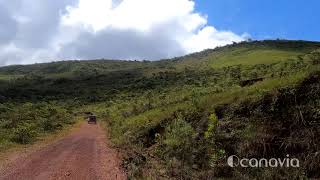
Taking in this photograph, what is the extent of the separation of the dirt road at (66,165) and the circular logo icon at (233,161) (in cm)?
388

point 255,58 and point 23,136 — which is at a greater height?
point 255,58

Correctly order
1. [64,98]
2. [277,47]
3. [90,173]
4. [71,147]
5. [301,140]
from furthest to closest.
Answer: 1. [277,47]
2. [64,98]
3. [71,147]
4. [90,173]
5. [301,140]

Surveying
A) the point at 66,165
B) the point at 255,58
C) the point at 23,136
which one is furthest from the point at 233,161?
the point at 255,58

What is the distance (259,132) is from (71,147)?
14.5m

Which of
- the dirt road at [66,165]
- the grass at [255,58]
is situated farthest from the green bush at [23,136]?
the grass at [255,58]

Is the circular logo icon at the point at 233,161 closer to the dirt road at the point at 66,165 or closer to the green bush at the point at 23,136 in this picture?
the dirt road at the point at 66,165

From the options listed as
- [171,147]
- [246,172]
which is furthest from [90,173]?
[246,172]

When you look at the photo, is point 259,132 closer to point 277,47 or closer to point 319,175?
point 319,175

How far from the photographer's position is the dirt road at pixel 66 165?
17.4m

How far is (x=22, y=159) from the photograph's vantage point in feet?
73.8

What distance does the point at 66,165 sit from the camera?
19938 millimetres

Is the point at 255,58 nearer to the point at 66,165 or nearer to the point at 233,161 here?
the point at 66,165

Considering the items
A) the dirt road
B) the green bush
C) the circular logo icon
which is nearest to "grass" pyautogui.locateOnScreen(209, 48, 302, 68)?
the green bush

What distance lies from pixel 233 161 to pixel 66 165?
7.63m
